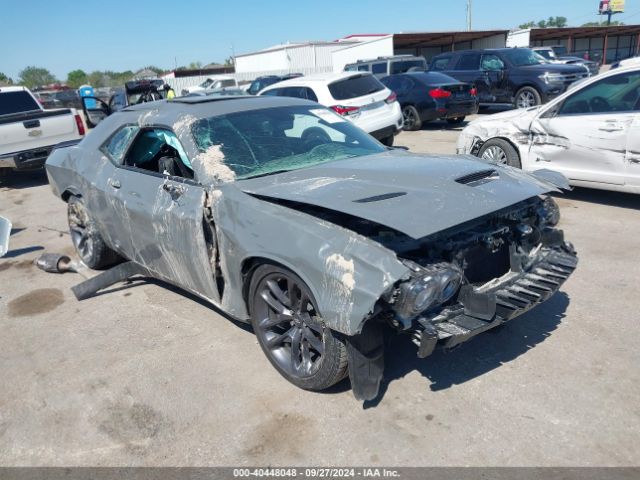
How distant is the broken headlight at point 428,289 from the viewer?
2.64 metres

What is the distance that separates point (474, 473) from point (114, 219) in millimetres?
3422

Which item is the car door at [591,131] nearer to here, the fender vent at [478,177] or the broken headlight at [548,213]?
the broken headlight at [548,213]

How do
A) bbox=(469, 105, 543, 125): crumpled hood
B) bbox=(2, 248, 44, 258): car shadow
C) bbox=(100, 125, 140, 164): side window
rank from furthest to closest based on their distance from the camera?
bbox=(469, 105, 543, 125): crumpled hood
bbox=(2, 248, 44, 258): car shadow
bbox=(100, 125, 140, 164): side window

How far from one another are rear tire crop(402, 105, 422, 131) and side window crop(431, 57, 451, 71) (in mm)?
4017

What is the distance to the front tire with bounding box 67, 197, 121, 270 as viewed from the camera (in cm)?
523

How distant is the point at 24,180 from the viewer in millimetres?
11875

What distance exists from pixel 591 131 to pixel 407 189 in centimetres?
427

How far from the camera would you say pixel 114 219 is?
4.56 meters

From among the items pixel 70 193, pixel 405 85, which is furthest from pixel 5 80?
pixel 70 193

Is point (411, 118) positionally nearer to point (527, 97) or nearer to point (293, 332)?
point (527, 97)

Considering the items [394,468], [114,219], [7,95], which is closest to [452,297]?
[394,468]

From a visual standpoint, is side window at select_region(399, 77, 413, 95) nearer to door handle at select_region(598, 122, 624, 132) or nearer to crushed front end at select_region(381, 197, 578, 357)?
door handle at select_region(598, 122, 624, 132)

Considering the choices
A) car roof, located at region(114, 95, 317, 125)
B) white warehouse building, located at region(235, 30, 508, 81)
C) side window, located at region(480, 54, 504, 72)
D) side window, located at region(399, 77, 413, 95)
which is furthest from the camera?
white warehouse building, located at region(235, 30, 508, 81)

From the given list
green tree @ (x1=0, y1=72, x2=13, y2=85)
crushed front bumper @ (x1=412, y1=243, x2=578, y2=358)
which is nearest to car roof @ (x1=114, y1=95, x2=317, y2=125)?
crushed front bumper @ (x1=412, y1=243, x2=578, y2=358)
